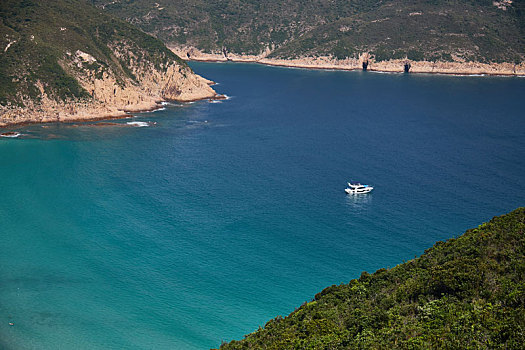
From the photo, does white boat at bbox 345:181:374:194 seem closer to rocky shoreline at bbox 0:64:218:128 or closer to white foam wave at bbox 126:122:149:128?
white foam wave at bbox 126:122:149:128

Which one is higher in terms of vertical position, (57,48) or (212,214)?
(57,48)

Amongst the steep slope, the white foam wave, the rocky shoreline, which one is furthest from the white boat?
the steep slope

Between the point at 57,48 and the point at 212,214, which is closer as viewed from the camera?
the point at 212,214

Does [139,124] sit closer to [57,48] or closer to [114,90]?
[114,90]

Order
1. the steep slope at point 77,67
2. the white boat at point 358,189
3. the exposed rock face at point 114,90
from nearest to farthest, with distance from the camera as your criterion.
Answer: the white boat at point 358,189, the exposed rock face at point 114,90, the steep slope at point 77,67

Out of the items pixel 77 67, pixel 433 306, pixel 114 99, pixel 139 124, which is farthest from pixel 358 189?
pixel 77 67

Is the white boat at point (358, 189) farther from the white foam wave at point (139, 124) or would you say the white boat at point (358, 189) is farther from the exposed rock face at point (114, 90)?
the exposed rock face at point (114, 90)

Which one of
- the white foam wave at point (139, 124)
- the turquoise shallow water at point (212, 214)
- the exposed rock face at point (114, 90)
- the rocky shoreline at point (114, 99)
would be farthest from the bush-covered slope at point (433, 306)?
the exposed rock face at point (114, 90)
